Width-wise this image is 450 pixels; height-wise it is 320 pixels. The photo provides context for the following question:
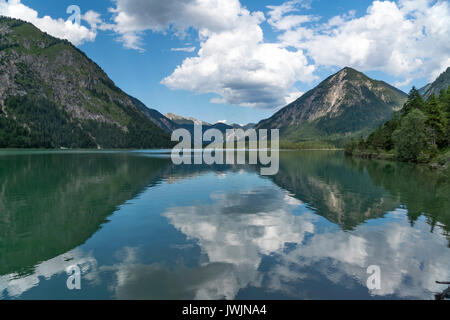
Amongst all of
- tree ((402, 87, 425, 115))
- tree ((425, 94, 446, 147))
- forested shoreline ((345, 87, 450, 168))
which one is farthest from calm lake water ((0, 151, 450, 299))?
tree ((402, 87, 425, 115))

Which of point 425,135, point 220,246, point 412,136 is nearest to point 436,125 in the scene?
point 425,135

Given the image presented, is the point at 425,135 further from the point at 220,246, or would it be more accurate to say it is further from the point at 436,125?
the point at 220,246

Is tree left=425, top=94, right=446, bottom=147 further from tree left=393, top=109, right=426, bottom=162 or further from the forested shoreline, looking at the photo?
tree left=393, top=109, right=426, bottom=162

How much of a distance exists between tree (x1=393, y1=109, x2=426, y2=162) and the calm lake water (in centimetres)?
7620

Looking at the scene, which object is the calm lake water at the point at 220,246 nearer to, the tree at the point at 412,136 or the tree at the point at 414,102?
the tree at the point at 412,136

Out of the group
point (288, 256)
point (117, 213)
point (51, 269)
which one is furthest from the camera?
point (117, 213)

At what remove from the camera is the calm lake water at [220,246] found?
14.9m

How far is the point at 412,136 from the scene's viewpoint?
105375 millimetres

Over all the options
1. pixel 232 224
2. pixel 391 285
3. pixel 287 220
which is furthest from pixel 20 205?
pixel 391 285

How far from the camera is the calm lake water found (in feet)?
49.0

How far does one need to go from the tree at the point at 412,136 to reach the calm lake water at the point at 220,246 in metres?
76.2
